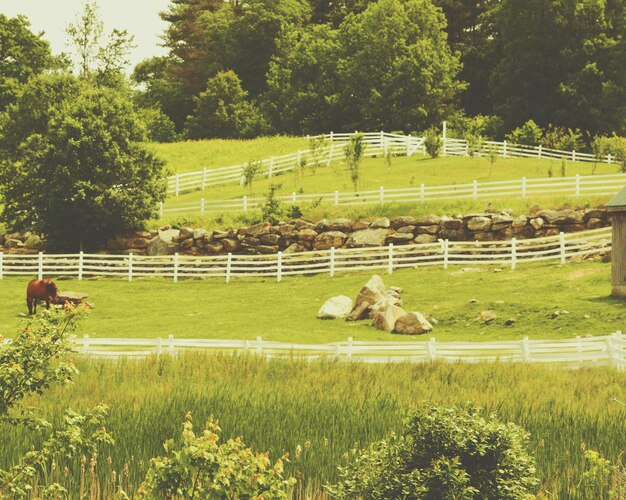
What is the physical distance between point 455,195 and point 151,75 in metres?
68.5

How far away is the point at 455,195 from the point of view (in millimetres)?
47406

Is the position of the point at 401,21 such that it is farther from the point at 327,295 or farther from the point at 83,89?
the point at 327,295

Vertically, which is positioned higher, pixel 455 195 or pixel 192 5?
pixel 192 5

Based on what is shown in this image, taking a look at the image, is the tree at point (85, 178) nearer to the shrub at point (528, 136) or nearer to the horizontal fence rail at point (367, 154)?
the horizontal fence rail at point (367, 154)

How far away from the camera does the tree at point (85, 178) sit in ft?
151

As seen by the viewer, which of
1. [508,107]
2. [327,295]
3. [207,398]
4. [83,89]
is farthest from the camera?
[508,107]

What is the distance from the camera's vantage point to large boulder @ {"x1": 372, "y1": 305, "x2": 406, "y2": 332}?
31.1m

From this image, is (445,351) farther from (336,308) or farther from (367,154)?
(367,154)

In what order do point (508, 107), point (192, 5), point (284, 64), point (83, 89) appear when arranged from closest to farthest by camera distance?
point (83, 89)
point (508, 107)
point (284, 64)
point (192, 5)

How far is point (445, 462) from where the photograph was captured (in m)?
9.73

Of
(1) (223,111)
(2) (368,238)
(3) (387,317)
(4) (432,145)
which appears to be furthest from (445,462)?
(1) (223,111)

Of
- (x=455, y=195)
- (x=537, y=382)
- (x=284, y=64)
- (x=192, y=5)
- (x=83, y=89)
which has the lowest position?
(x=537, y=382)

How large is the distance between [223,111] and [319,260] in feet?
144

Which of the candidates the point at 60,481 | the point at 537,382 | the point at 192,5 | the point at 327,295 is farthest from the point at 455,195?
the point at 192,5
